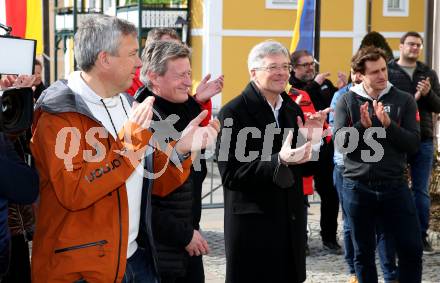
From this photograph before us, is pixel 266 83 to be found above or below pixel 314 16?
below

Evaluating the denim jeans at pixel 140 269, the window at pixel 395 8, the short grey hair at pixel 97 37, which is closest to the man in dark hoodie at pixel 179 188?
the denim jeans at pixel 140 269

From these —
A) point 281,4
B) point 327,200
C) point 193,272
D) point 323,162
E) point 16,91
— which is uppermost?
point 281,4

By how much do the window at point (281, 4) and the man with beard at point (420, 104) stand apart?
17773mm

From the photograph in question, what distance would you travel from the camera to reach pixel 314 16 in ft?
34.4

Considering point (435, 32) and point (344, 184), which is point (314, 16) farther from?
point (344, 184)

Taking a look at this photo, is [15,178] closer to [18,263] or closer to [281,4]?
[18,263]

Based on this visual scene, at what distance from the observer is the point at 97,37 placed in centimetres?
363

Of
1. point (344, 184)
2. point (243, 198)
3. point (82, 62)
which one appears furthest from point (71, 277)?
point (344, 184)

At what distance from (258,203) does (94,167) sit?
6.09ft

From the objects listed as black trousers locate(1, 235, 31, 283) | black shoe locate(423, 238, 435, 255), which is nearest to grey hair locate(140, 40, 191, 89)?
black trousers locate(1, 235, 31, 283)

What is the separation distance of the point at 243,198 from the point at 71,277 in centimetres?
184

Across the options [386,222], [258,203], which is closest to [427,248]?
[386,222]

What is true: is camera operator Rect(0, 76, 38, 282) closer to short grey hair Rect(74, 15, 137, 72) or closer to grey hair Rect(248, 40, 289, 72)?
short grey hair Rect(74, 15, 137, 72)

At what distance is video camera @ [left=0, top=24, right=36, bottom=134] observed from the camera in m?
3.35
